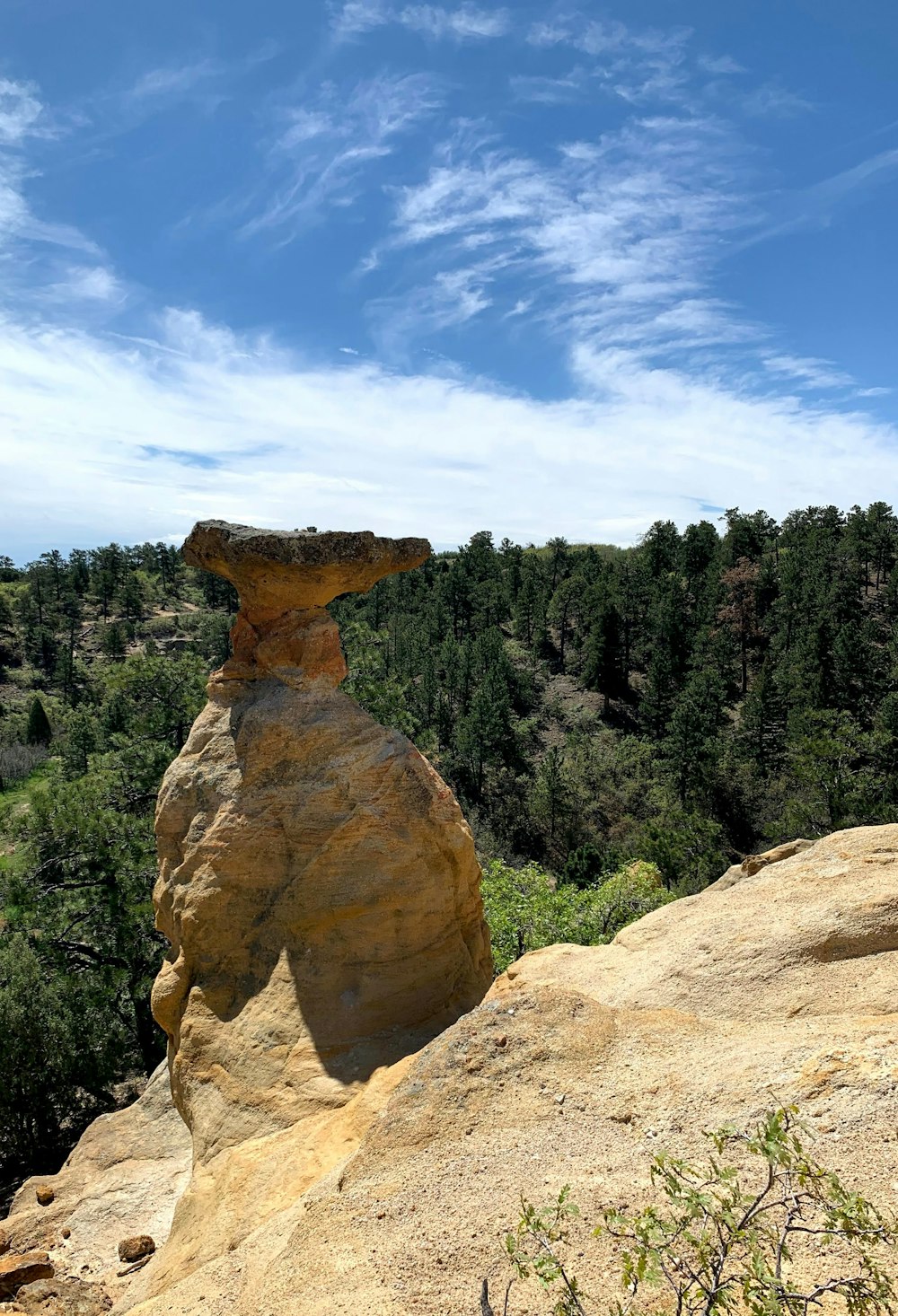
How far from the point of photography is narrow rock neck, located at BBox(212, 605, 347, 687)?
11.7 meters

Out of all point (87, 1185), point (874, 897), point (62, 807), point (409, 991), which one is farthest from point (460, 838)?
point (62, 807)

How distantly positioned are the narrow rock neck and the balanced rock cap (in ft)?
0.67

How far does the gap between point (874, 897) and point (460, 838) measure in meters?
5.09

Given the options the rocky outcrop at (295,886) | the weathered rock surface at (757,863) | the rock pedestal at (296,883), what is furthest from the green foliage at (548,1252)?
the weathered rock surface at (757,863)

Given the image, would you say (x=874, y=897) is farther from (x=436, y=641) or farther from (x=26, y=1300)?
(x=436, y=641)

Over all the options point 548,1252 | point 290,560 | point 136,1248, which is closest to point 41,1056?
point 136,1248

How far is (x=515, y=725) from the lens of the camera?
68.4 m

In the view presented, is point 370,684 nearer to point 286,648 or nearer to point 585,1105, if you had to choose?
point 286,648

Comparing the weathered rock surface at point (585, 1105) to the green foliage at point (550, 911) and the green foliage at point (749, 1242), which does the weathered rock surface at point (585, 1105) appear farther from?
the green foliage at point (550, 911)

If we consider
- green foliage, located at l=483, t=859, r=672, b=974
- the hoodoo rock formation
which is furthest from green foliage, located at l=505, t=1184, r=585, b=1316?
green foliage, located at l=483, t=859, r=672, b=974

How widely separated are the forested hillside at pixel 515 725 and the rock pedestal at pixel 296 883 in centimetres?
1200

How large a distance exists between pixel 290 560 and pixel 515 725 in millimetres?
58376

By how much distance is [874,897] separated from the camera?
788 cm

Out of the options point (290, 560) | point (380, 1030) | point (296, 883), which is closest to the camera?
point (380, 1030)
